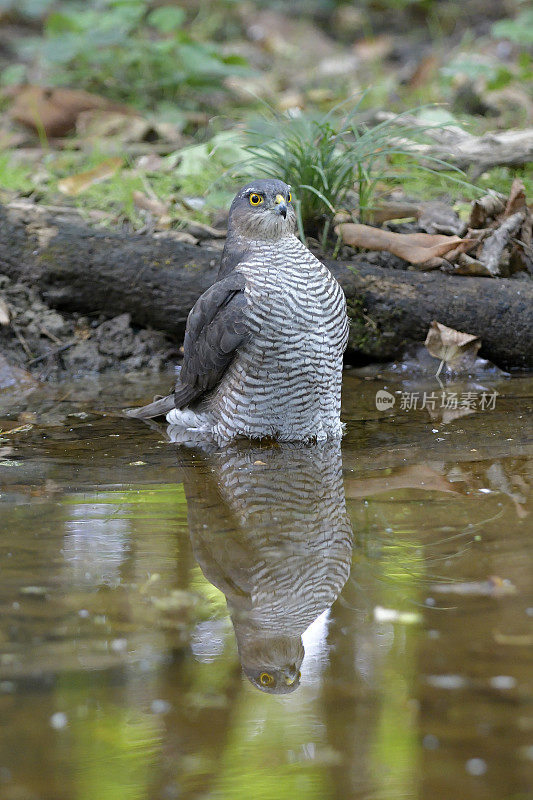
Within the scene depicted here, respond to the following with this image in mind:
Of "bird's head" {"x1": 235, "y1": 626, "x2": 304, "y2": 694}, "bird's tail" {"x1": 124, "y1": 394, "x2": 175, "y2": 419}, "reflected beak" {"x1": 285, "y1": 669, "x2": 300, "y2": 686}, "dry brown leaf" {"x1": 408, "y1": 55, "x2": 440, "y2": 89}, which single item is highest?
"reflected beak" {"x1": 285, "y1": 669, "x2": 300, "y2": 686}

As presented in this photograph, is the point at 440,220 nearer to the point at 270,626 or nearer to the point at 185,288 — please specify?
the point at 185,288

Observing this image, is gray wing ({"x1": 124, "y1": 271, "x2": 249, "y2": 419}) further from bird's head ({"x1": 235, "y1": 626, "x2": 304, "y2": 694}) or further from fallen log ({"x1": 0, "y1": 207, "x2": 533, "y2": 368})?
bird's head ({"x1": 235, "y1": 626, "x2": 304, "y2": 694})

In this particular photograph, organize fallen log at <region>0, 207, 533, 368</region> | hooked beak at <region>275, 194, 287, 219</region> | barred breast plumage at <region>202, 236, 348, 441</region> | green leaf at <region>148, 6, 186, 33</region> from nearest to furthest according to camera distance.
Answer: barred breast plumage at <region>202, 236, 348, 441</region> < hooked beak at <region>275, 194, 287, 219</region> < fallen log at <region>0, 207, 533, 368</region> < green leaf at <region>148, 6, 186, 33</region>

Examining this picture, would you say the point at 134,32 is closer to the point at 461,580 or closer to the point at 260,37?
the point at 260,37

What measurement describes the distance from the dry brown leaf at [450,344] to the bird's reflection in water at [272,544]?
1.31m

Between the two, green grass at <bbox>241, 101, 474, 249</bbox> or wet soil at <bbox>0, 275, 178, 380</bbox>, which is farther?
wet soil at <bbox>0, 275, 178, 380</bbox>

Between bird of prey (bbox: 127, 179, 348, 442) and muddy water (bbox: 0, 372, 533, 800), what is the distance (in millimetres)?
292

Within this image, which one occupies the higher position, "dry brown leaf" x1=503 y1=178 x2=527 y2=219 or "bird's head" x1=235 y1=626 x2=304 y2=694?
"bird's head" x1=235 y1=626 x2=304 y2=694

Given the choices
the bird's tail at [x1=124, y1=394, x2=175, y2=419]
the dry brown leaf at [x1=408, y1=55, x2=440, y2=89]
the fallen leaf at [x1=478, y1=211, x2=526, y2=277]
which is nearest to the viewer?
the bird's tail at [x1=124, y1=394, x2=175, y2=419]

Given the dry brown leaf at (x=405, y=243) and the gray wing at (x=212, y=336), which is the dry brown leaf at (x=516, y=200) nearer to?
the dry brown leaf at (x=405, y=243)

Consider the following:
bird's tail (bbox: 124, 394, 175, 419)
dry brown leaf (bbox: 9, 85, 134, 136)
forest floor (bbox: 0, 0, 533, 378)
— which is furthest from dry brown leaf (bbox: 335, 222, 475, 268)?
dry brown leaf (bbox: 9, 85, 134, 136)

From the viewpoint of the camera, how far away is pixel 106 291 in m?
5.02

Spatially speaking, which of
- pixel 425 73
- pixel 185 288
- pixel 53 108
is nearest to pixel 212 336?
pixel 185 288

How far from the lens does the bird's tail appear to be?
4.09 m
